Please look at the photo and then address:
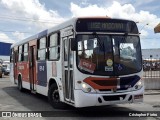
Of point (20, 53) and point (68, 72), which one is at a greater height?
point (20, 53)

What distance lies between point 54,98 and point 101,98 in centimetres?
280

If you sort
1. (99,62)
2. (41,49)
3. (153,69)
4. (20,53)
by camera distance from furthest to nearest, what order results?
(153,69)
(20,53)
(41,49)
(99,62)

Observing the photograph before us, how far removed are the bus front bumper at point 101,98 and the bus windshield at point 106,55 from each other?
62 centimetres

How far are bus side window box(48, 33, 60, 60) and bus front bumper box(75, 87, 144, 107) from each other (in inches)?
95.9

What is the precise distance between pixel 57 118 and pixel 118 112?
2.26 metres

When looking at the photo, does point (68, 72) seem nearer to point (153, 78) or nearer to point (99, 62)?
point (99, 62)

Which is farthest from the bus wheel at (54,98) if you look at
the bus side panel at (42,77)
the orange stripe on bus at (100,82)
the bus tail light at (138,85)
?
the bus tail light at (138,85)

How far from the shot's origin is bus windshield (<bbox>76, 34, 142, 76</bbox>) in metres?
10.0

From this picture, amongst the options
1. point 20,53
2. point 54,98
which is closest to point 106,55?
point 54,98

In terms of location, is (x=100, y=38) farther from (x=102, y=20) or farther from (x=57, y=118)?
(x=57, y=118)

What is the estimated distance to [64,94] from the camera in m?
11.0

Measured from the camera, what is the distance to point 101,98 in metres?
9.85

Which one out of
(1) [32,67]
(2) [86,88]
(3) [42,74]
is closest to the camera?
(2) [86,88]

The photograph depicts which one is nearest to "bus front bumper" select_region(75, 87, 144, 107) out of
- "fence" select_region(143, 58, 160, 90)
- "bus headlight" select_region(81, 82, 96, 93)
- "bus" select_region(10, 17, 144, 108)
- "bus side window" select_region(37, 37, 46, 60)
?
"bus" select_region(10, 17, 144, 108)
